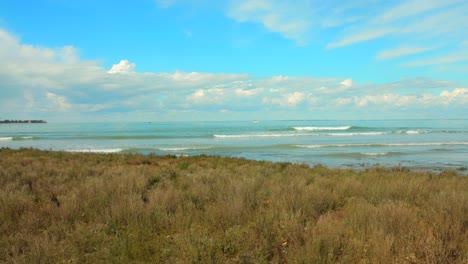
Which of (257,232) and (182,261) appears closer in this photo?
(182,261)

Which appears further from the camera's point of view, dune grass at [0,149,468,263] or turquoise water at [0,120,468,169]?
turquoise water at [0,120,468,169]

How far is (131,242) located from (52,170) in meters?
9.70

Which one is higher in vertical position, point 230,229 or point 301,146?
point 230,229

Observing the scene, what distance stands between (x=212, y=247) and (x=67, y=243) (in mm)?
2308

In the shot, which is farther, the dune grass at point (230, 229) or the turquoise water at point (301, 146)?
the turquoise water at point (301, 146)

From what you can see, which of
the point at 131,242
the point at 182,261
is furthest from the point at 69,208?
the point at 182,261

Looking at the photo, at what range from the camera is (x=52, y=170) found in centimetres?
1282

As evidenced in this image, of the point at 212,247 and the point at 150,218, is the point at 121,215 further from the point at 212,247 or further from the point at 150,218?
the point at 212,247

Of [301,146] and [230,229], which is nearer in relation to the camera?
[230,229]

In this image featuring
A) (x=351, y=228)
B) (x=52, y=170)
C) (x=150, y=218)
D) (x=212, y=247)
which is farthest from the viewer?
(x=52, y=170)

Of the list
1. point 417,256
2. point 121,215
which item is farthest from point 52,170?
point 417,256

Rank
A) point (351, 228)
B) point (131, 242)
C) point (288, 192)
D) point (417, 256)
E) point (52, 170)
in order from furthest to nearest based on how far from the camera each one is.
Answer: point (52, 170)
point (288, 192)
point (351, 228)
point (131, 242)
point (417, 256)

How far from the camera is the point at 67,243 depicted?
5000 millimetres

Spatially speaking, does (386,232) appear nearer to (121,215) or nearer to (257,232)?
(257,232)
